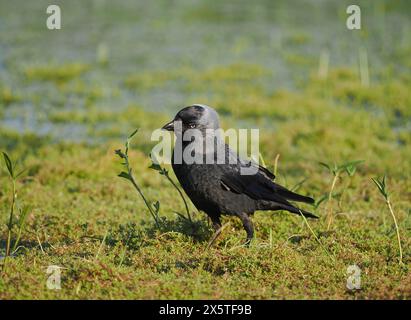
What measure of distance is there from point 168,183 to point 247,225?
2.48 metres

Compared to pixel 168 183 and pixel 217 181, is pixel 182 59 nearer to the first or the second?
pixel 168 183

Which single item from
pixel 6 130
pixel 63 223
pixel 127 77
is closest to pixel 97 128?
pixel 6 130

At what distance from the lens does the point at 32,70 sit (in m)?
11.7

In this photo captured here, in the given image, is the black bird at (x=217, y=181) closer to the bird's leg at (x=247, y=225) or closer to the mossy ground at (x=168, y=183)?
the bird's leg at (x=247, y=225)

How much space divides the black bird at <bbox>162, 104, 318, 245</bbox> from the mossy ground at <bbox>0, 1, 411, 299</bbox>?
28cm

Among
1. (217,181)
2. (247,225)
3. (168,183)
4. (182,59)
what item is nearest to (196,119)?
(217,181)

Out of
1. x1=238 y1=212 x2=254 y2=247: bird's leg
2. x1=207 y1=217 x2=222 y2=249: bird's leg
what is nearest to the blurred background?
x1=207 y1=217 x2=222 y2=249: bird's leg

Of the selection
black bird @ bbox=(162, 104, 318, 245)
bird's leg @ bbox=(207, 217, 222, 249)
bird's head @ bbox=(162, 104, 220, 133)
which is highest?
bird's head @ bbox=(162, 104, 220, 133)

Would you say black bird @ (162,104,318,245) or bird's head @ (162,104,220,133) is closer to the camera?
black bird @ (162,104,318,245)

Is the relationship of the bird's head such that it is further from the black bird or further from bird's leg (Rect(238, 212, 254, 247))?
bird's leg (Rect(238, 212, 254, 247))

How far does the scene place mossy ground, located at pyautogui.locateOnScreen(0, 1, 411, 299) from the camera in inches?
187

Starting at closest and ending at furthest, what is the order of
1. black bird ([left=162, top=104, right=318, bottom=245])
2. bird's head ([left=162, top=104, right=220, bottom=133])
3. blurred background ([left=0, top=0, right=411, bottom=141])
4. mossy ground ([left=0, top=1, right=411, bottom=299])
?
mossy ground ([left=0, top=1, right=411, bottom=299]) < black bird ([left=162, top=104, right=318, bottom=245]) < bird's head ([left=162, top=104, right=220, bottom=133]) < blurred background ([left=0, top=0, right=411, bottom=141])

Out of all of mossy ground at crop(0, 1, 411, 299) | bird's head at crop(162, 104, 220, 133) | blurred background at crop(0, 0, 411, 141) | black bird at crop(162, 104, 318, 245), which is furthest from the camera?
blurred background at crop(0, 0, 411, 141)

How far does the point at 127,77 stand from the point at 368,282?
7.79m
